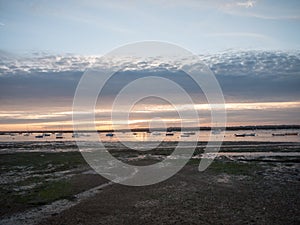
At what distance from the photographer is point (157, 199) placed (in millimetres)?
21734

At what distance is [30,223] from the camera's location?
1645cm

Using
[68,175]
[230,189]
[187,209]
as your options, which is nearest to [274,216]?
[187,209]

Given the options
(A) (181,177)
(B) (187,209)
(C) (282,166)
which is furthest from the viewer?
(C) (282,166)

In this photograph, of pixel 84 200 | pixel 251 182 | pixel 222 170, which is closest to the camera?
pixel 84 200

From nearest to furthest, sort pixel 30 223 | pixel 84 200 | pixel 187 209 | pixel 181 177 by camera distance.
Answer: pixel 30 223
pixel 187 209
pixel 84 200
pixel 181 177

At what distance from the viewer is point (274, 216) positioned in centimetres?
1694

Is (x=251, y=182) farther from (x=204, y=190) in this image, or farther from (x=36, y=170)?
(x=36, y=170)

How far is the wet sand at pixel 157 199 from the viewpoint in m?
17.1

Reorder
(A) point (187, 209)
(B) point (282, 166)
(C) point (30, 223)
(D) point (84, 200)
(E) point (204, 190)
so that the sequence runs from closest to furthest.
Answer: (C) point (30, 223) → (A) point (187, 209) → (D) point (84, 200) → (E) point (204, 190) → (B) point (282, 166)

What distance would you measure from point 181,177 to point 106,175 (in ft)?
26.4

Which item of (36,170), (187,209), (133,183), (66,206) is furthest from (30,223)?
(36,170)

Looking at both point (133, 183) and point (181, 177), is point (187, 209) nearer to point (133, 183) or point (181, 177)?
point (133, 183)

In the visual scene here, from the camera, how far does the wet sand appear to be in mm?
17078

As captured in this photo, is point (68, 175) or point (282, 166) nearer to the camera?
point (68, 175)
